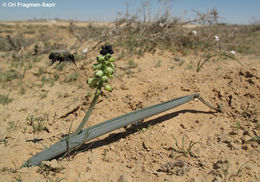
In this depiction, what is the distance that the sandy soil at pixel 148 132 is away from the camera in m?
1.55

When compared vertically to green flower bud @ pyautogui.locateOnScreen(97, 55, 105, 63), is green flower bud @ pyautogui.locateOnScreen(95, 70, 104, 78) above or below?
below

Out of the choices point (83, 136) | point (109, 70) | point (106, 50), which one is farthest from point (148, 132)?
point (106, 50)

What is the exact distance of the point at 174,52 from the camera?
14.9ft

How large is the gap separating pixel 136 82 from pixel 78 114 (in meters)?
0.96

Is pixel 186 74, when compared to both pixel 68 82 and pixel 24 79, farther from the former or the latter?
pixel 24 79

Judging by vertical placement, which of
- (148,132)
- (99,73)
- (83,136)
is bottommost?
(148,132)

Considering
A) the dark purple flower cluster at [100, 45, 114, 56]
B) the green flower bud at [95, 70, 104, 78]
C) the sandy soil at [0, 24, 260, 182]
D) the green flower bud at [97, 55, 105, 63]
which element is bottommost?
the sandy soil at [0, 24, 260, 182]

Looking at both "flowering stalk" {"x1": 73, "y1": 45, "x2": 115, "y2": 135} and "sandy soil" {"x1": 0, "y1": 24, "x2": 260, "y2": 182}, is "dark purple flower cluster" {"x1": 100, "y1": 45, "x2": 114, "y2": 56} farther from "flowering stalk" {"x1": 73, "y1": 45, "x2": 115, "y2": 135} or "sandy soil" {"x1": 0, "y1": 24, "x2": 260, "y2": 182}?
"sandy soil" {"x1": 0, "y1": 24, "x2": 260, "y2": 182}

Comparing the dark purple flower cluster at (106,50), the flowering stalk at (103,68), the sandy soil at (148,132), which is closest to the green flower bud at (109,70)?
the flowering stalk at (103,68)

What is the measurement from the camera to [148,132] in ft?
6.52

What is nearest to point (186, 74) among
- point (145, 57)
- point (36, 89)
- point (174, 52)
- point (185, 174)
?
point (145, 57)

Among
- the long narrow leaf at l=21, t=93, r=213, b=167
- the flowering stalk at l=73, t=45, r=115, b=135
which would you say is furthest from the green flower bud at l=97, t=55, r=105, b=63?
the long narrow leaf at l=21, t=93, r=213, b=167

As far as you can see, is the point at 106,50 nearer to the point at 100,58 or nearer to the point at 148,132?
the point at 100,58

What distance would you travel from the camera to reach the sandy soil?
155cm
